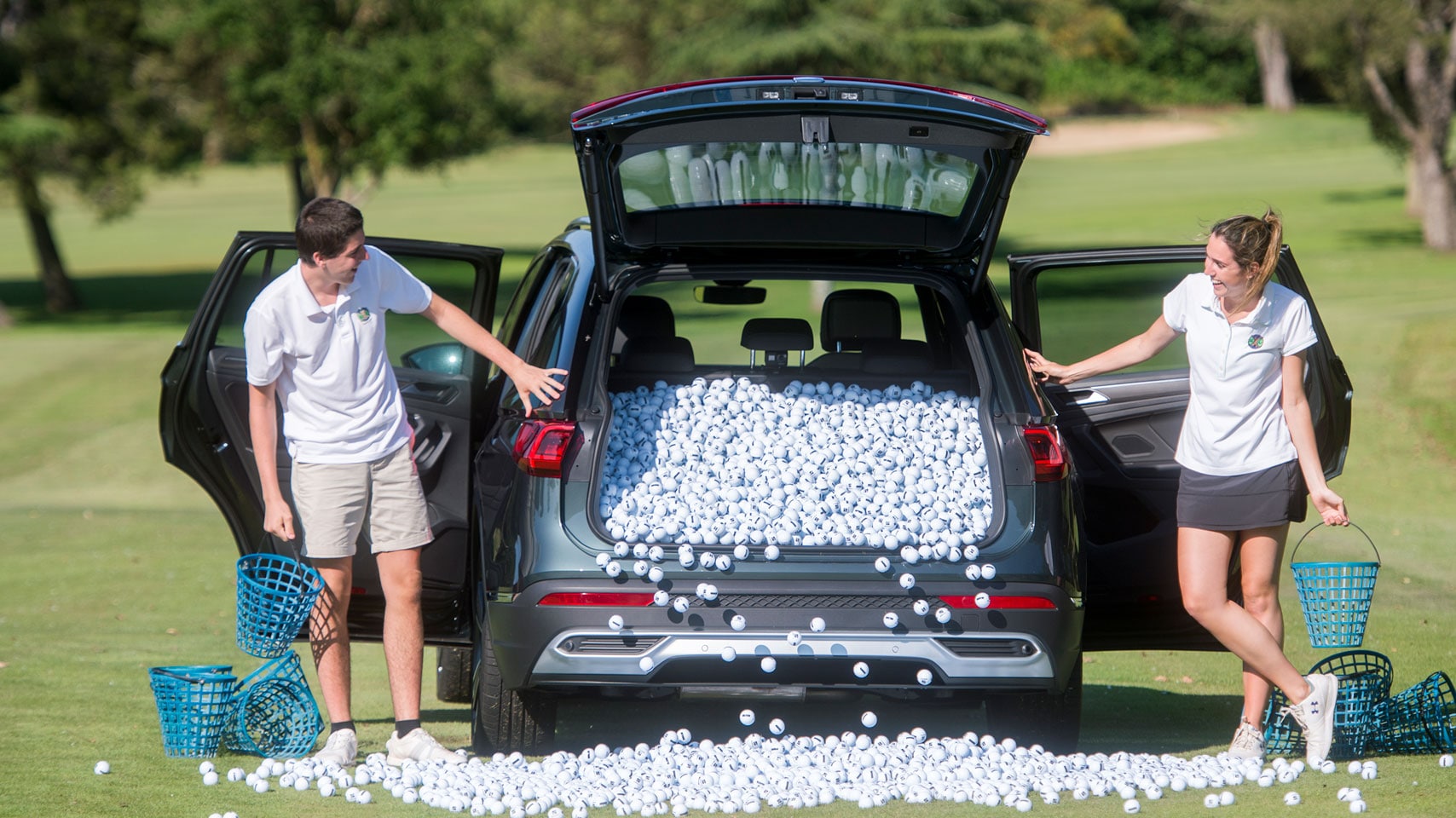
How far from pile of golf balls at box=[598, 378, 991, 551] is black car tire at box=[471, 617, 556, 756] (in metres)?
0.70

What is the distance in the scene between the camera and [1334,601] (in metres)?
5.90

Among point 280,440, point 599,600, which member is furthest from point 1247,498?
point 280,440

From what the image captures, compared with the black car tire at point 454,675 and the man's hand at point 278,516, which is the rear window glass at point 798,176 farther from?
the black car tire at point 454,675

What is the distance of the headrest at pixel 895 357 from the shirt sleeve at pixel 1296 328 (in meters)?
1.34

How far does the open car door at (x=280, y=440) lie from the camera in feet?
20.4

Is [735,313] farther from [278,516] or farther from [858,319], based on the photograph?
[278,516]

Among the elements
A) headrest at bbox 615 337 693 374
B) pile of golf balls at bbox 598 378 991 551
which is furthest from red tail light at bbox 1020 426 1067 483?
headrest at bbox 615 337 693 374

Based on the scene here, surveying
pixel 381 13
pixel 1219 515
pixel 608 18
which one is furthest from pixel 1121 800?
pixel 608 18

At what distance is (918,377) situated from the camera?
6258 mm

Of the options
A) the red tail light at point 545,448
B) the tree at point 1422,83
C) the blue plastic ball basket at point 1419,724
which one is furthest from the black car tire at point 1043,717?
the tree at point 1422,83

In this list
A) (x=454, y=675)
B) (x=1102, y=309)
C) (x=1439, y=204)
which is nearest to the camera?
(x=454, y=675)

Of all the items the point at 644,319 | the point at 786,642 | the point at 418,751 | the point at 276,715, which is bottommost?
the point at 276,715

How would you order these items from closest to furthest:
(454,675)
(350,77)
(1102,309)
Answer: (454,675) < (1102,309) < (350,77)

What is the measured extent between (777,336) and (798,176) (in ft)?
2.66
